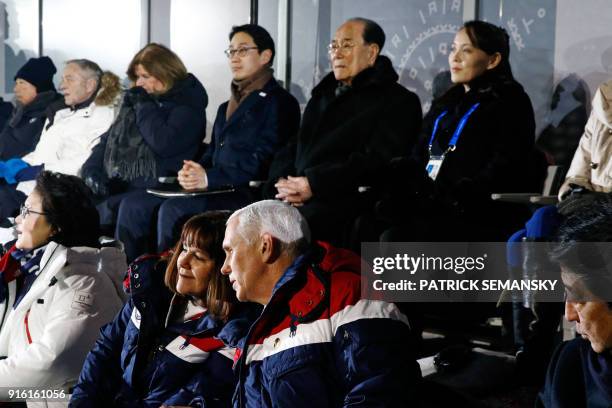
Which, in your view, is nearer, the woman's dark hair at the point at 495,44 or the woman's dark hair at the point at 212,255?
the woman's dark hair at the point at 212,255

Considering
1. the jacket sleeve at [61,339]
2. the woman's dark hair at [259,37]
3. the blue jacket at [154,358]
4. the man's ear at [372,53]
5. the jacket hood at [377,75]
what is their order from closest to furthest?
1. the blue jacket at [154,358]
2. the jacket sleeve at [61,339]
3. the jacket hood at [377,75]
4. the man's ear at [372,53]
5. the woman's dark hair at [259,37]

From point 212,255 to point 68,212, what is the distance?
1.35m

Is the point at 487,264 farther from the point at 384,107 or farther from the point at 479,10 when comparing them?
the point at 479,10

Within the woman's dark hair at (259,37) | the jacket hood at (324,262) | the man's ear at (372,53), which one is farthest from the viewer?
the woman's dark hair at (259,37)

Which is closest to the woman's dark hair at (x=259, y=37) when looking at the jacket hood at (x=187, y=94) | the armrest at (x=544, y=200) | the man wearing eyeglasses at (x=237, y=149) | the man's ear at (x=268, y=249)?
the man wearing eyeglasses at (x=237, y=149)

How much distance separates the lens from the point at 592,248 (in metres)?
2.12

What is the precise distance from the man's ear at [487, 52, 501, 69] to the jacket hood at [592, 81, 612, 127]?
50 centimetres

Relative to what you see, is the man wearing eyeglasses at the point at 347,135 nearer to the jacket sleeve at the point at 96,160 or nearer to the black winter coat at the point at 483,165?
the black winter coat at the point at 483,165

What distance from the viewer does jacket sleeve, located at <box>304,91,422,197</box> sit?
4.30 metres

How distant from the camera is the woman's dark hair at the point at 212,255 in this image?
3.26 metres

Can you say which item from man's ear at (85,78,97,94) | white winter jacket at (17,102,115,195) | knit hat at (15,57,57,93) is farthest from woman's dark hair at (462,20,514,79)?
knit hat at (15,57,57,93)

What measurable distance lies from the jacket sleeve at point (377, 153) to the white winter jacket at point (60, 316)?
3.29ft

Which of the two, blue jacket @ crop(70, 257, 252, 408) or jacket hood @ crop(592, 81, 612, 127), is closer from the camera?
blue jacket @ crop(70, 257, 252, 408)

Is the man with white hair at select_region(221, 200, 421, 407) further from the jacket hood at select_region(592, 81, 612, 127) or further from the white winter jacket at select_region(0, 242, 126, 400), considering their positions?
the jacket hood at select_region(592, 81, 612, 127)
